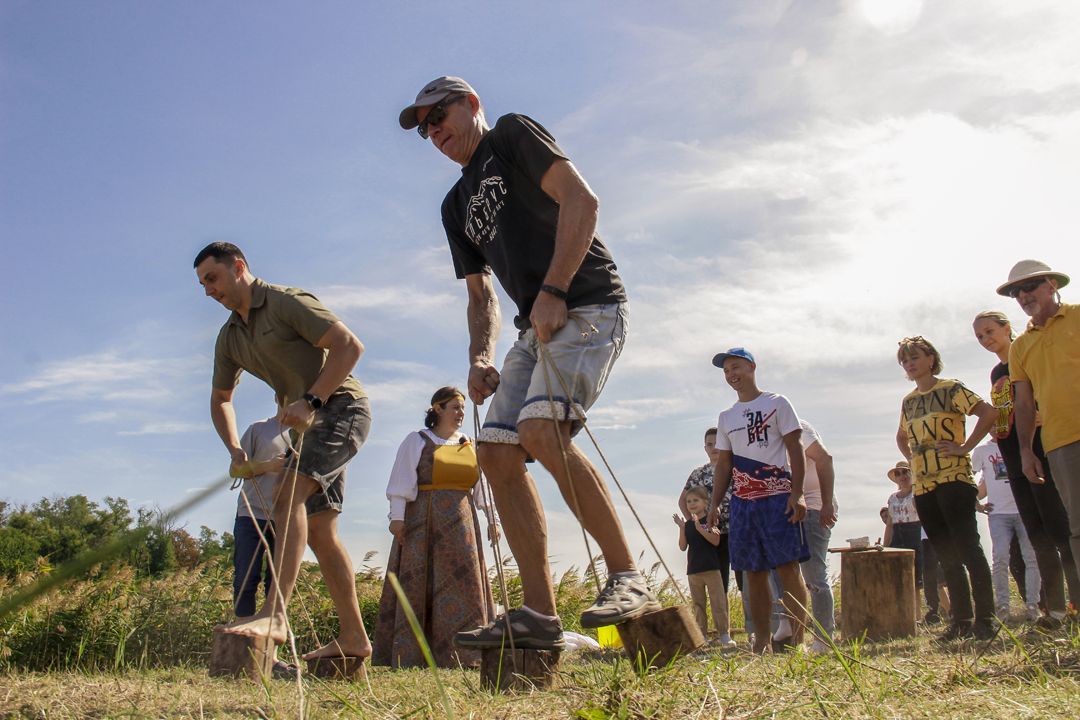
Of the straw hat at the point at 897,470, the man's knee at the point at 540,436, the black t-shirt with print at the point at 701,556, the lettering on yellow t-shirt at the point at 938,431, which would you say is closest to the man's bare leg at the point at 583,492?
the man's knee at the point at 540,436

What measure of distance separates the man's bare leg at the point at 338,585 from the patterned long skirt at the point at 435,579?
220cm

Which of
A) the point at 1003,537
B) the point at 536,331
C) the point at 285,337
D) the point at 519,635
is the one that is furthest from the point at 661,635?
the point at 1003,537

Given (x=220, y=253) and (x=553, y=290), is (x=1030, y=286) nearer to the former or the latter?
(x=553, y=290)

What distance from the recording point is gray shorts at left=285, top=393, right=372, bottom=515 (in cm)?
410

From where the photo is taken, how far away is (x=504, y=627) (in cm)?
304

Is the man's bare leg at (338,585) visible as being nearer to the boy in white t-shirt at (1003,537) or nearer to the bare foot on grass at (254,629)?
the bare foot on grass at (254,629)

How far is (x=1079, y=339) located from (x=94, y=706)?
4.68 meters

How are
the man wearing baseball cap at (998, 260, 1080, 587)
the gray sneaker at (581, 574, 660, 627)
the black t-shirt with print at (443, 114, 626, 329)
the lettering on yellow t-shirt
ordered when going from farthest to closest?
the lettering on yellow t-shirt → the man wearing baseball cap at (998, 260, 1080, 587) → the black t-shirt with print at (443, 114, 626, 329) → the gray sneaker at (581, 574, 660, 627)

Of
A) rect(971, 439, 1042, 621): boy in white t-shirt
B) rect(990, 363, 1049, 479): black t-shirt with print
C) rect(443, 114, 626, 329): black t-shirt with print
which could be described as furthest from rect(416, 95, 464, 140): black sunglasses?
rect(971, 439, 1042, 621): boy in white t-shirt

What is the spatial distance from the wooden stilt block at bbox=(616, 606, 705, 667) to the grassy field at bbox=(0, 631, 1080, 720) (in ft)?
0.20

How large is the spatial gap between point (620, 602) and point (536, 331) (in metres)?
0.93

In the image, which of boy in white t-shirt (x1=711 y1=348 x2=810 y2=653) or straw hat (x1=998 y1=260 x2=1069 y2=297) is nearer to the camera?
straw hat (x1=998 y1=260 x2=1069 y2=297)

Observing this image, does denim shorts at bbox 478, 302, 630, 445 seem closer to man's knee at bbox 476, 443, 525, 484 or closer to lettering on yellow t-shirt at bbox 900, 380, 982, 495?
man's knee at bbox 476, 443, 525, 484

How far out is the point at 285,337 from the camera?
4.23m
